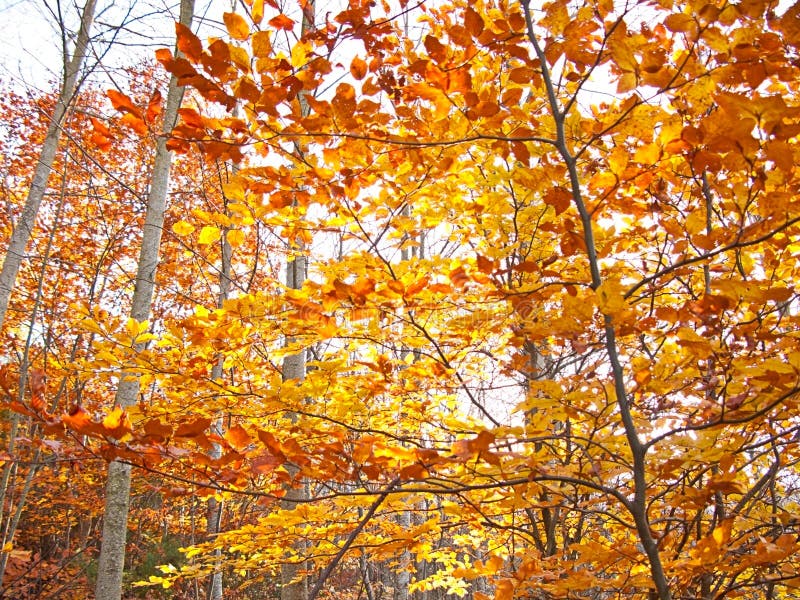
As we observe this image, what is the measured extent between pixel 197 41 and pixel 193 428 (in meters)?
0.85

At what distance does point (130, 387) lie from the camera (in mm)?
3057

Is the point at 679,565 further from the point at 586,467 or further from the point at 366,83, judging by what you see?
the point at 366,83

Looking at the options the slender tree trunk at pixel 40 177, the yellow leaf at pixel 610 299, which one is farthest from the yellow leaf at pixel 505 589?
the slender tree trunk at pixel 40 177

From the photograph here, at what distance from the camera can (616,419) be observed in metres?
1.42

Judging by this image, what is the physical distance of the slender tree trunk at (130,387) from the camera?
2.85 metres

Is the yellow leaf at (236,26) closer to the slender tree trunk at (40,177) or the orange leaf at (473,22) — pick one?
the orange leaf at (473,22)

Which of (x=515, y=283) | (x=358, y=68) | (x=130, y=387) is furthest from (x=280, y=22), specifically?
(x=130, y=387)

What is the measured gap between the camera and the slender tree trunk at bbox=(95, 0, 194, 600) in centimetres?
285

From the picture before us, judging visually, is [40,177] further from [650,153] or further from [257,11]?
[650,153]

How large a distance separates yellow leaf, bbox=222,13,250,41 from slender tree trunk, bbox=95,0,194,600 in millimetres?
1736

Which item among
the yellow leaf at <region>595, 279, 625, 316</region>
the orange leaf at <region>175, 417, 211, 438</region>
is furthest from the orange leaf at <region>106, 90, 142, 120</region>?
the yellow leaf at <region>595, 279, 625, 316</region>

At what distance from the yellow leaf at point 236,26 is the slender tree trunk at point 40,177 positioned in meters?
3.48

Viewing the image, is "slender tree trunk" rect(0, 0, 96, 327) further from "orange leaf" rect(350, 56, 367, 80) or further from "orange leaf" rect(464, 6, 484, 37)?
"orange leaf" rect(464, 6, 484, 37)

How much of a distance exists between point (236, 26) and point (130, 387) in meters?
2.66
